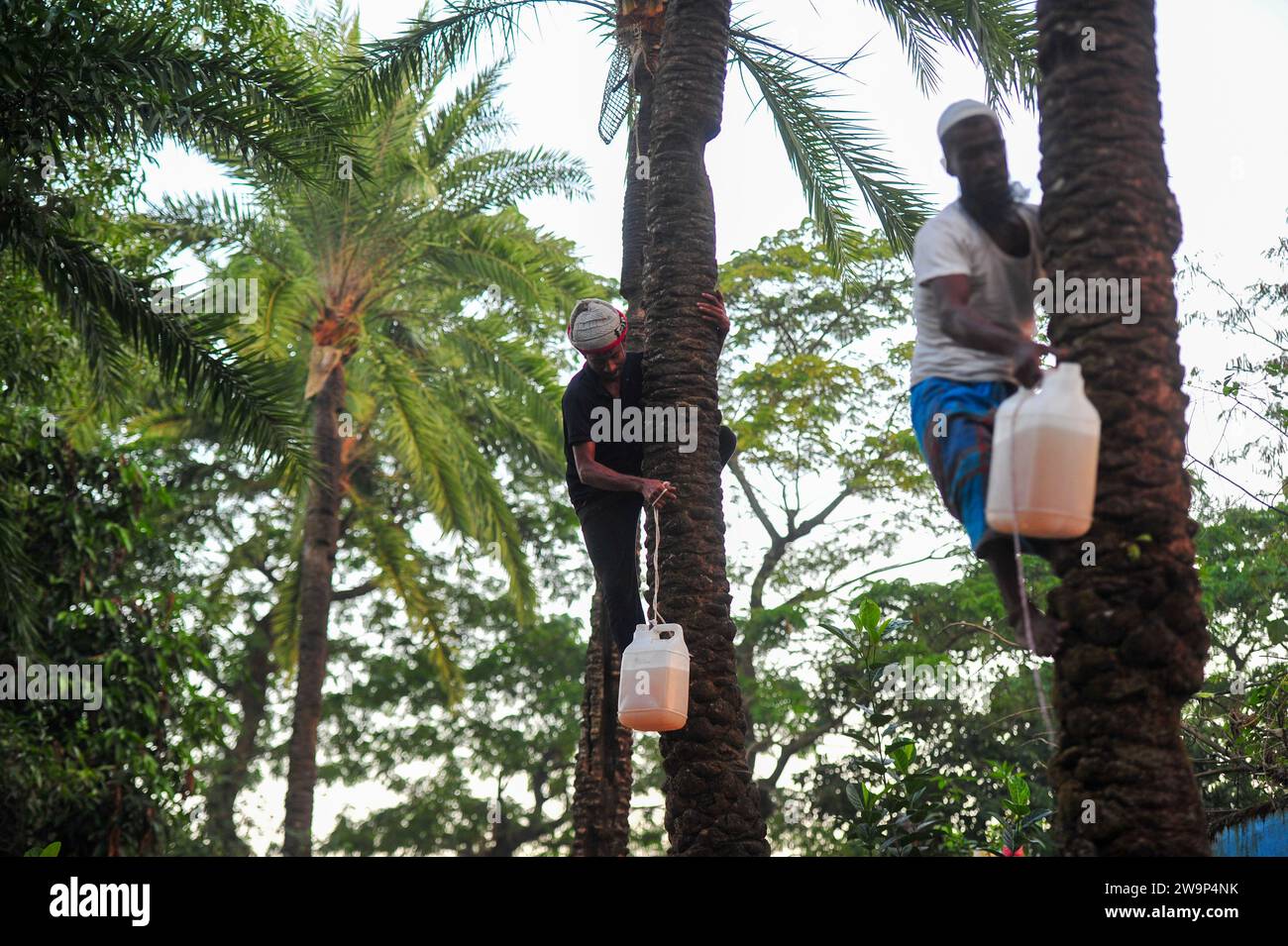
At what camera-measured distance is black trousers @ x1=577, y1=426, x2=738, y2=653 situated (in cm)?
561

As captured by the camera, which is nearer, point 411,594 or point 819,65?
point 819,65

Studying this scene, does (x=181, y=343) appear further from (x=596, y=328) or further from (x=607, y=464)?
(x=596, y=328)

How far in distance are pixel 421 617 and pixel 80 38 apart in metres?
10.7

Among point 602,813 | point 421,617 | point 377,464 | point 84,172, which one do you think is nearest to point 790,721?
point 421,617

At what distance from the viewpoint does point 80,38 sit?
28.3ft

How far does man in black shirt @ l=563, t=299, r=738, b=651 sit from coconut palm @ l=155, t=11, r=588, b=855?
33.4 ft

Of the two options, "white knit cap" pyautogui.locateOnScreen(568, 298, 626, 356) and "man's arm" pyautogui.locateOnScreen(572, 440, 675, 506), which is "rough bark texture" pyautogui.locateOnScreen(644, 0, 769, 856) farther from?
"white knit cap" pyautogui.locateOnScreen(568, 298, 626, 356)

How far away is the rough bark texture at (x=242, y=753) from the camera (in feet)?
81.6

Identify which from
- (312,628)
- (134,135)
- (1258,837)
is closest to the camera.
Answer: (1258,837)

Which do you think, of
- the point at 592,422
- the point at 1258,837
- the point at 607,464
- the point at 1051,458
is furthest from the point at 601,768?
the point at 1051,458

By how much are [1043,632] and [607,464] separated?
269 cm

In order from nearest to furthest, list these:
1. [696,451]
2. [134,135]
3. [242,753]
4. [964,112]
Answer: [964,112] < [696,451] < [134,135] < [242,753]

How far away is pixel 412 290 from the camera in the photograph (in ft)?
57.4

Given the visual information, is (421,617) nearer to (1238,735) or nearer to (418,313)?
(418,313)
